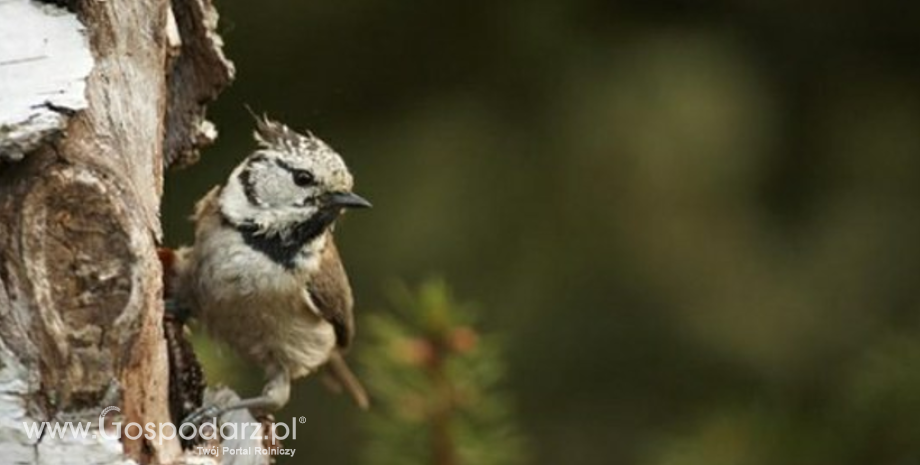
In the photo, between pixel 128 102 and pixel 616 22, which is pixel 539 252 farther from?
pixel 128 102

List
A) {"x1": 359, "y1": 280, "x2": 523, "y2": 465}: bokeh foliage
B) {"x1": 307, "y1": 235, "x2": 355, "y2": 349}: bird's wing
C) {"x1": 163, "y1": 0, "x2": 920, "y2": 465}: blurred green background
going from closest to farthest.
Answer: {"x1": 359, "y1": 280, "x2": 523, "y2": 465}: bokeh foliage < {"x1": 307, "y1": 235, "x2": 355, "y2": 349}: bird's wing < {"x1": 163, "y1": 0, "x2": 920, "y2": 465}: blurred green background

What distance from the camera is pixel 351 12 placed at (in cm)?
690

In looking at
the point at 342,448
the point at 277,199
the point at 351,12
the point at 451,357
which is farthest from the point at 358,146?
the point at 451,357

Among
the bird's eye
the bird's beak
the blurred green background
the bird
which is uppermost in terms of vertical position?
the blurred green background

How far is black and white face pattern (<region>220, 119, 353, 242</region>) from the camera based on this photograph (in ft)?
16.2

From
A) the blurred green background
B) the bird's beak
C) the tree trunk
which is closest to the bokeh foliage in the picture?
the tree trunk

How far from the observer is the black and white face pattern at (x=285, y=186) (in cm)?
493

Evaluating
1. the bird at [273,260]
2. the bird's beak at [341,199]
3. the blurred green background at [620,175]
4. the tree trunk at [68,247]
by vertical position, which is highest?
the blurred green background at [620,175]

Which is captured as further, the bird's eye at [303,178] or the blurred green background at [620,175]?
the blurred green background at [620,175]

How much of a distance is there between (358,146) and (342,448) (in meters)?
0.81

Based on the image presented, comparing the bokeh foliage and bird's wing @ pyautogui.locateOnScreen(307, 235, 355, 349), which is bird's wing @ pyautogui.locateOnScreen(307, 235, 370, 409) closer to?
bird's wing @ pyautogui.locateOnScreen(307, 235, 355, 349)

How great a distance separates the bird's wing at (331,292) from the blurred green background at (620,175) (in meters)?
1.52

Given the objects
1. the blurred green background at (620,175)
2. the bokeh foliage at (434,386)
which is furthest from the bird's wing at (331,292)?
the blurred green background at (620,175)

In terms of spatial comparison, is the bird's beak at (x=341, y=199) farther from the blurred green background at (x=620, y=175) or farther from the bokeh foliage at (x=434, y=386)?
the blurred green background at (x=620, y=175)
